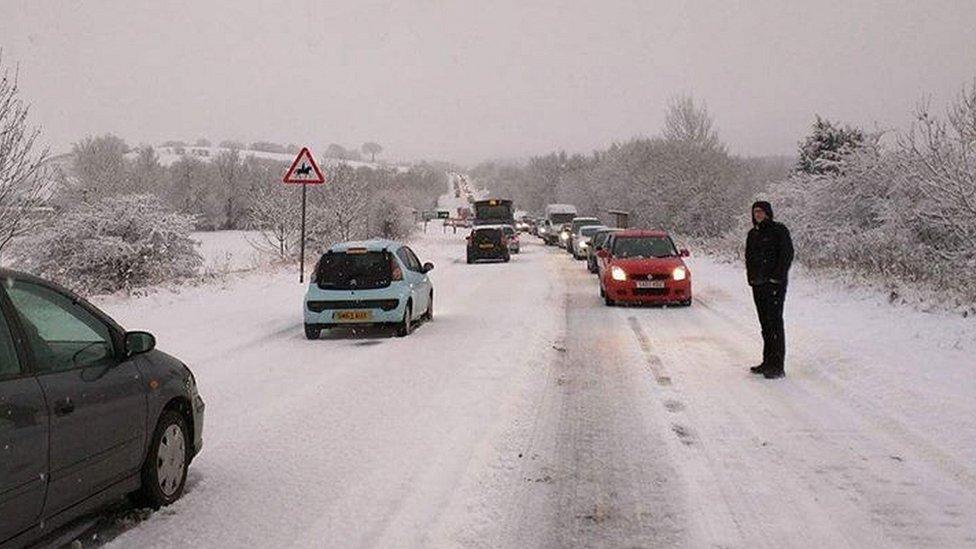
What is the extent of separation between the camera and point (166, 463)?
476cm

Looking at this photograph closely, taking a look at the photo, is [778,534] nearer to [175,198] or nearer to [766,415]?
[766,415]

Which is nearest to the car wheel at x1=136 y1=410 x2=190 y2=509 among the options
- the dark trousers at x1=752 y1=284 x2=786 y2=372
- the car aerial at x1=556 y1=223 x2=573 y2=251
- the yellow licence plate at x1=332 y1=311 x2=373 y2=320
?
the dark trousers at x1=752 y1=284 x2=786 y2=372

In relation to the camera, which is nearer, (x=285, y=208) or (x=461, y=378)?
(x=461, y=378)

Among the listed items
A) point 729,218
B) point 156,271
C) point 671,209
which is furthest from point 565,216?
point 156,271

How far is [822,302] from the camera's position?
1638 cm

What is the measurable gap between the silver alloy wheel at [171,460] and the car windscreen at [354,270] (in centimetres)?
741

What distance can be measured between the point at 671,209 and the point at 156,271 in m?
42.3

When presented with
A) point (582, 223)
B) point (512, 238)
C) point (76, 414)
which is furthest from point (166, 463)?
point (582, 223)

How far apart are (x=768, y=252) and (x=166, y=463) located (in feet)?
23.2

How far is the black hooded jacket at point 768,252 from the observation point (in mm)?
9039

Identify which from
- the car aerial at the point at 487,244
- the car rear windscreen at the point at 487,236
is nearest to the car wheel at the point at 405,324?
the car aerial at the point at 487,244

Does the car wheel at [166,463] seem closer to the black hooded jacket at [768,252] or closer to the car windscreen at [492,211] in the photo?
the black hooded jacket at [768,252]

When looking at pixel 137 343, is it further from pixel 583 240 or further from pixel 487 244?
pixel 583 240

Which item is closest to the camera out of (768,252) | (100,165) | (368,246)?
(768,252)
